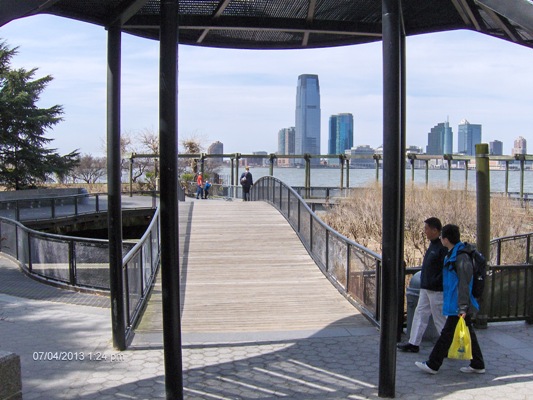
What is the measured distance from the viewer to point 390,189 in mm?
5328

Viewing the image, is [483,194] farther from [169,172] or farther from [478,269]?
[169,172]

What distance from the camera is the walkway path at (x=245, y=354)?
5.50m

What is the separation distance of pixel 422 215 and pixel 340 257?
1031 cm

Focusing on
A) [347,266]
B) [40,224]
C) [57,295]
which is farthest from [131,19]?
[40,224]

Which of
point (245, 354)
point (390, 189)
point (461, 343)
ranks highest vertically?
point (390, 189)

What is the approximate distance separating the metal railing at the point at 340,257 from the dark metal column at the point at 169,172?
337 cm

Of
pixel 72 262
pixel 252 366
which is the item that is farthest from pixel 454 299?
pixel 72 262

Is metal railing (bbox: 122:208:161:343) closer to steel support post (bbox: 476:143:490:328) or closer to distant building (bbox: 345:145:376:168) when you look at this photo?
steel support post (bbox: 476:143:490:328)

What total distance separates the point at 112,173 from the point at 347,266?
4.43 meters

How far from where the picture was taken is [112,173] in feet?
22.3

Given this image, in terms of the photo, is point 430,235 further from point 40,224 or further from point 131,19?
point 40,224

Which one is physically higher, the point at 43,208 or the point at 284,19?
the point at 284,19

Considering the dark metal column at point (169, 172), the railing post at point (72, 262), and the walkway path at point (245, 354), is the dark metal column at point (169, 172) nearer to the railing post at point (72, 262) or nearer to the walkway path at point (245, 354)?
the walkway path at point (245, 354)

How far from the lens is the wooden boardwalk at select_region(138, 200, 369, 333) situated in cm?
826
